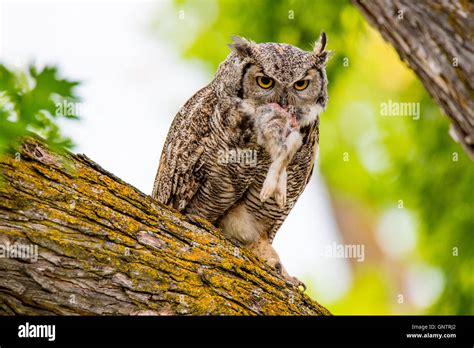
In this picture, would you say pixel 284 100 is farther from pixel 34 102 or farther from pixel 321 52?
pixel 34 102

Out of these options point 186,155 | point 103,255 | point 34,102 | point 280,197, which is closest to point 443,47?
point 34,102

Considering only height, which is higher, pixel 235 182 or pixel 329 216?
pixel 329 216

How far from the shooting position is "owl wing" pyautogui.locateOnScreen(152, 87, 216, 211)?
15.1 feet

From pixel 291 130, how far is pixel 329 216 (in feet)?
24.6

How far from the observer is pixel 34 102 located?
1.90 m

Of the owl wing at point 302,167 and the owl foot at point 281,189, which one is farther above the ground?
the owl wing at point 302,167

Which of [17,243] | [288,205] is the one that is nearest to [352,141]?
[288,205]

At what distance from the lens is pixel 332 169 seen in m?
9.20

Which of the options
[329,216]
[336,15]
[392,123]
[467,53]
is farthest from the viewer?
[329,216]

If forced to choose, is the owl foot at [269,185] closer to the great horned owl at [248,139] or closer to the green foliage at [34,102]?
the great horned owl at [248,139]

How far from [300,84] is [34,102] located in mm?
2829

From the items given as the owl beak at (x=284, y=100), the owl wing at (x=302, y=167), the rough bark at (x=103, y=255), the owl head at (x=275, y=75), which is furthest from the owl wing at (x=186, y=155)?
the rough bark at (x=103, y=255)

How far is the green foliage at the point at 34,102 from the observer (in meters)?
1.83

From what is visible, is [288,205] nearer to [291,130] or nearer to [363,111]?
[291,130]
